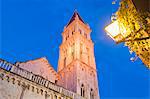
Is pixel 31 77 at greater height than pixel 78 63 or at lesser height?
lesser

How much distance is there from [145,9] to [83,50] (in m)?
22.9

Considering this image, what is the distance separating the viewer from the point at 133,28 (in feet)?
17.3

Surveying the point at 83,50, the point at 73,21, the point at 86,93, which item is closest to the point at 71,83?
the point at 86,93

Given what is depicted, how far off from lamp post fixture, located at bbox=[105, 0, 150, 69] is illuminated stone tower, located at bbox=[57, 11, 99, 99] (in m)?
17.2

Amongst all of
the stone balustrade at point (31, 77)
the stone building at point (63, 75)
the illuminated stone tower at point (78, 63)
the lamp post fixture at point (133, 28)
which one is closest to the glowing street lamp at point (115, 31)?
the lamp post fixture at point (133, 28)

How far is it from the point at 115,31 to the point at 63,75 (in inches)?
828

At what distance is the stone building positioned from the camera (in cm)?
1691

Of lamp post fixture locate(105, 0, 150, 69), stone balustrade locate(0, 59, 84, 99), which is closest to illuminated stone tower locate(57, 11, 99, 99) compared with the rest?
stone balustrade locate(0, 59, 84, 99)

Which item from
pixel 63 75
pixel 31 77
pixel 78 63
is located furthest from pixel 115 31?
pixel 63 75

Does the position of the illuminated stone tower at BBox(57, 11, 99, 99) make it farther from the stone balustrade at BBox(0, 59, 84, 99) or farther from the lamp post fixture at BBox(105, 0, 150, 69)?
the lamp post fixture at BBox(105, 0, 150, 69)

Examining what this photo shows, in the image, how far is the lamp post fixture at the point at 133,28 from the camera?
482 centimetres

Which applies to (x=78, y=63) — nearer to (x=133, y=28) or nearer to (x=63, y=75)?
(x=63, y=75)

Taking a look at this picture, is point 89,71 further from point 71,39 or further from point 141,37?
point 141,37

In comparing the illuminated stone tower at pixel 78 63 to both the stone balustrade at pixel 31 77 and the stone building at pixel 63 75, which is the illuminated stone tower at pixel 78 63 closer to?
the stone building at pixel 63 75
